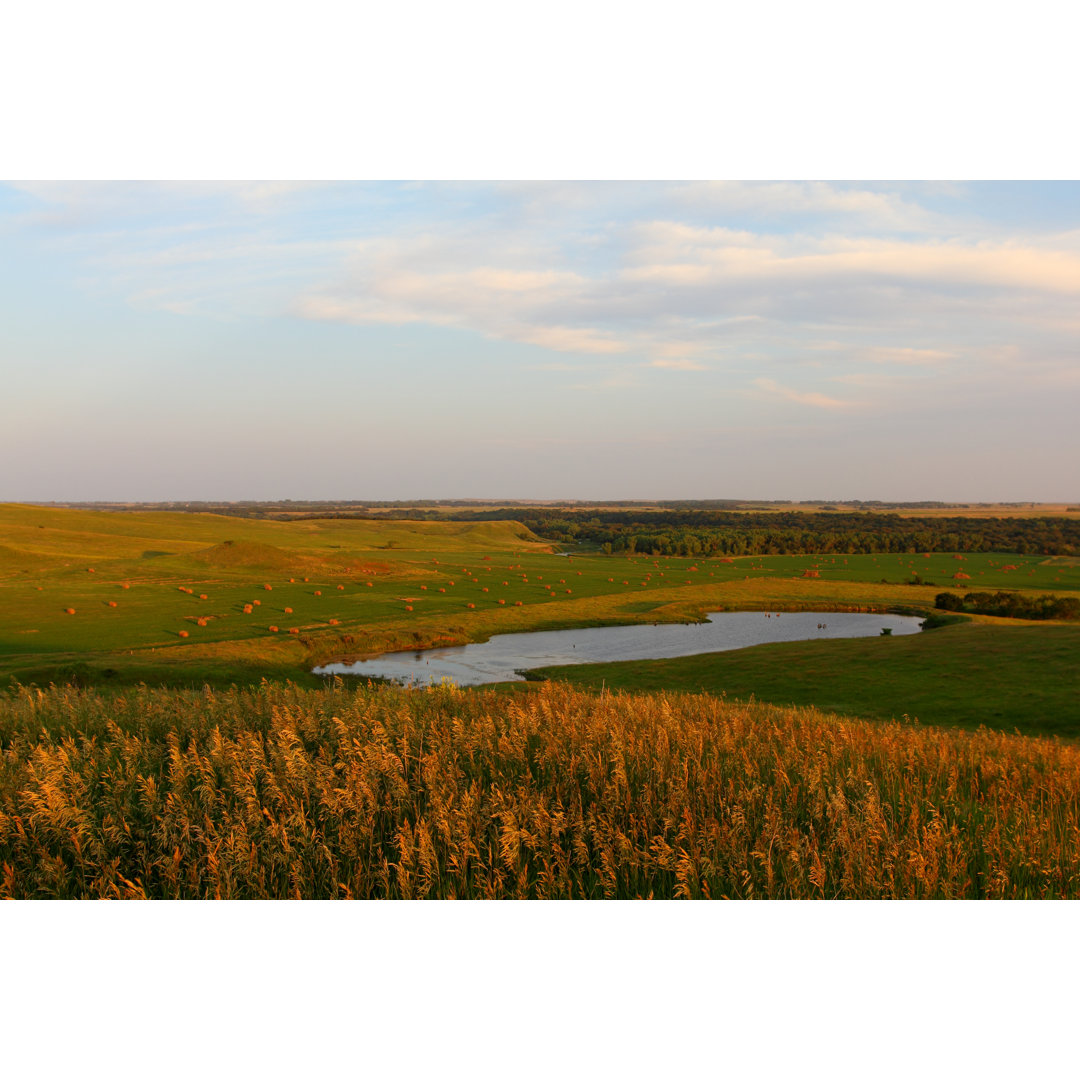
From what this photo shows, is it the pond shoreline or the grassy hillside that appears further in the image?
the pond shoreline

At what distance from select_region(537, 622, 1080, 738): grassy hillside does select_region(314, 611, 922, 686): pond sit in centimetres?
661

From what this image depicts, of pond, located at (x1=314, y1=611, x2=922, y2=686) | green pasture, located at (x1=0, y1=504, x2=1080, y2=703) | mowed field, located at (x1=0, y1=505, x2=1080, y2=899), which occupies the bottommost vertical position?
pond, located at (x1=314, y1=611, x2=922, y2=686)

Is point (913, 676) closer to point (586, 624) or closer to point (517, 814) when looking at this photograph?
point (517, 814)

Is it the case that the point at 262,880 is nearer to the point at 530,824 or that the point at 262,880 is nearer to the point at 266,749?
the point at 530,824

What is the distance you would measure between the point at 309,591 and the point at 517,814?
63.4 m

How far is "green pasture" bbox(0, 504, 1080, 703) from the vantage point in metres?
39.3

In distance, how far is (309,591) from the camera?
65812 millimetres

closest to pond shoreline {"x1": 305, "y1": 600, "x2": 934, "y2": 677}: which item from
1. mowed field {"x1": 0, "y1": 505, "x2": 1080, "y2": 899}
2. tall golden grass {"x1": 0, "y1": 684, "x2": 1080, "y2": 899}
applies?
mowed field {"x1": 0, "y1": 505, "x2": 1080, "y2": 899}

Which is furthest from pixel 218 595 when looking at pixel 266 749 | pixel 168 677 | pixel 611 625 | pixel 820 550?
pixel 820 550

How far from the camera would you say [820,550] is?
148625mm

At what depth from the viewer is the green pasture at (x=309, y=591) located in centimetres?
3934

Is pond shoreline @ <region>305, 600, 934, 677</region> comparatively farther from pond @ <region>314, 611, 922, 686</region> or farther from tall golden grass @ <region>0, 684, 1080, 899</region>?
tall golden grass @ <region>0, 684, 1080, 899</region>

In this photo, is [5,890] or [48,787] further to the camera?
[48,787]

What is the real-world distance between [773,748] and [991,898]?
121 inches
